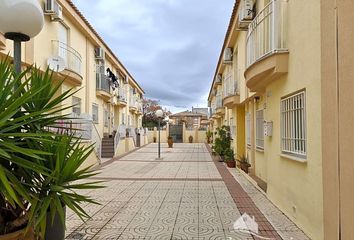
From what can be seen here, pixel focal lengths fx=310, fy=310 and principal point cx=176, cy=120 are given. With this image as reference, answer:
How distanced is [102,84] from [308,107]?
18469 mm

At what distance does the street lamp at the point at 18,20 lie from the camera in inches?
154

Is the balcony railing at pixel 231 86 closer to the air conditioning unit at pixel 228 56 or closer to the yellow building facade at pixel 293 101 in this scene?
the air conditioning unit at pixel 228 56

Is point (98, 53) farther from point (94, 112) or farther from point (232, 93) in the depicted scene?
→ point (232, 93)

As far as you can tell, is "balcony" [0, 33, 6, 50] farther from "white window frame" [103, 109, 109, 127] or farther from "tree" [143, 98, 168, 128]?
"tree" [143, 98, 168, 128]

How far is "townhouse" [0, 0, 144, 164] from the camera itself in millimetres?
13210

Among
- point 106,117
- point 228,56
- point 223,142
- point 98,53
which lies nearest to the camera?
point 228,56

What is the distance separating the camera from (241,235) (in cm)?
575

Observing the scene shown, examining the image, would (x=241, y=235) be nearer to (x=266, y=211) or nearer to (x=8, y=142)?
(x=266, y=211)

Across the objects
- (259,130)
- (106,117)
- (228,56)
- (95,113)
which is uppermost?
(228,56)

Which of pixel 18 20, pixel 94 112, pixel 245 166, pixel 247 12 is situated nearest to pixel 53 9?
pixel 247 12

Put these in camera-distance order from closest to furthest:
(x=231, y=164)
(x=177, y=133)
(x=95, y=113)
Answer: (x=231, y=164), (x=95, y=113), (x=177, y=133)

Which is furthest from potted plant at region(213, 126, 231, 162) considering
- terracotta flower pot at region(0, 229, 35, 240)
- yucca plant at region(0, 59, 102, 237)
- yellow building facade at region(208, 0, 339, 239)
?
terracotta flower pot at region(0, 229, 35, 240)

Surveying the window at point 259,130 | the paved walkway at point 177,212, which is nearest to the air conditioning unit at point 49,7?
the paved walkway at point 177,212

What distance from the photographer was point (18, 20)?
396 cm
